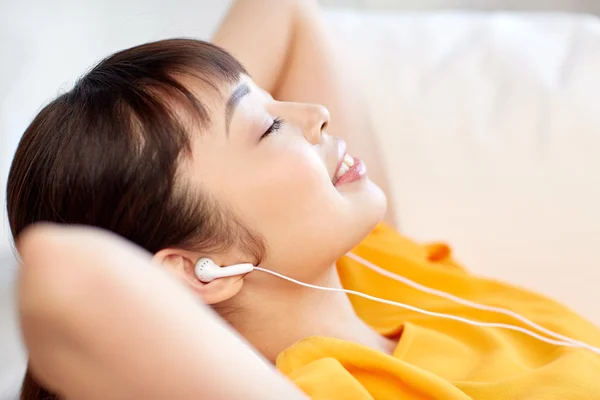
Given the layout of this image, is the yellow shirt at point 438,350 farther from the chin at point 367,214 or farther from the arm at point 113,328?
the arm at point 113,328

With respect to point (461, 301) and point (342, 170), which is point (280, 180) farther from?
point (461, 301)

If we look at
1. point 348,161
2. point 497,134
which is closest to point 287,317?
point 348,161

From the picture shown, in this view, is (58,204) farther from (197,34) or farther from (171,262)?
(197,34)

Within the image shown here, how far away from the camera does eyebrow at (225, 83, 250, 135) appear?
0.84 metres

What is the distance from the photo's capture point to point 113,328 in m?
0.51

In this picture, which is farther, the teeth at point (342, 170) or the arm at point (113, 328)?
the teeth at point (342, 170)

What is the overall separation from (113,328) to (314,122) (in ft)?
1.53

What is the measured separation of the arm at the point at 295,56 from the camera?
3.89 feet

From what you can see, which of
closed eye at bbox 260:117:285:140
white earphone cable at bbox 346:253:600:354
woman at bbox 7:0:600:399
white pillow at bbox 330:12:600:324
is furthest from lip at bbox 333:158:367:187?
white pillow at bbox 330:12:600:324

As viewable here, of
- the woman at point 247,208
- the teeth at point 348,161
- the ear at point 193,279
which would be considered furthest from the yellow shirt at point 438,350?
the teeth at point 348,161

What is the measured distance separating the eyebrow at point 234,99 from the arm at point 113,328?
33cm

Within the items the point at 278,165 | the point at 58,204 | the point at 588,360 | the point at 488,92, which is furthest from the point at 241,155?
the point at 488,92

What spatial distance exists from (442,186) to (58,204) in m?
0.77

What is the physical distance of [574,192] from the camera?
1311 millimetres
